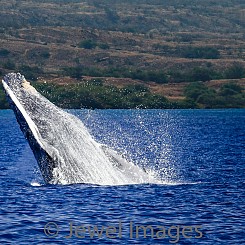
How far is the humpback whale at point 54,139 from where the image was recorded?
28.8 m

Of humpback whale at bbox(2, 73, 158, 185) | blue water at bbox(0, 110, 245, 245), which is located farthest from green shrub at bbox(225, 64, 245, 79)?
humpback whale at bbox(2, 73, 158, 185)

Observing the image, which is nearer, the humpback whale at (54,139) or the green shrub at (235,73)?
the humpback whale at (54,139)

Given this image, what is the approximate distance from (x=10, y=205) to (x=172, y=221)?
6.18 metres

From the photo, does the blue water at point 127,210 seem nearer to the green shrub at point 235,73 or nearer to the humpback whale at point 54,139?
the humpback whale at point 54,139

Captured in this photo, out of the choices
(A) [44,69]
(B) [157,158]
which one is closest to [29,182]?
(B) [157,158]

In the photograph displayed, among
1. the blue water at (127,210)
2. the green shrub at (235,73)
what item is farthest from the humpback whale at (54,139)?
the green shrub at (235,73)

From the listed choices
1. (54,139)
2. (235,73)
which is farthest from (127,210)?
(235,73)

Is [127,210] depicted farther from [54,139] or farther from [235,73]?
[235,73]

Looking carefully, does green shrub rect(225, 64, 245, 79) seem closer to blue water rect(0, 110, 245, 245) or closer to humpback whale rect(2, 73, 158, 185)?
blue water rect(0, 110, 245, 245)

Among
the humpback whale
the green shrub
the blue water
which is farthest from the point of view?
the green shrub

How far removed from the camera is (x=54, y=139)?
29406 millimetres

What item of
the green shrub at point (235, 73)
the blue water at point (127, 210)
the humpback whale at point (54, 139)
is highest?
the green shrub at point (235, 73)

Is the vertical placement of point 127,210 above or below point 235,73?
below

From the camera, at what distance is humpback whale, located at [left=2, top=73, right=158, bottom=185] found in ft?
94.4
